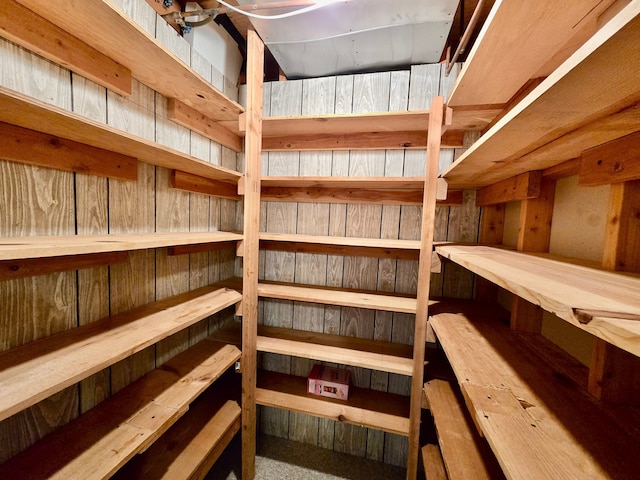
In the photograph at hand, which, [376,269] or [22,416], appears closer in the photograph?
[22,416]

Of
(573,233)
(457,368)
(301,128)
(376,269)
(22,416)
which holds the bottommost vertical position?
(22,416)

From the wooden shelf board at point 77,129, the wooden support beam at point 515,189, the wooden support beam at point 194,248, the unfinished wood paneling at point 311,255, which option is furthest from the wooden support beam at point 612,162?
the wooden support beam at point 194,248

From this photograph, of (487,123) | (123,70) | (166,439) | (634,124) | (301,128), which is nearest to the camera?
(634,124)

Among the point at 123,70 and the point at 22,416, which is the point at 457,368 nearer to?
the point at 22,416

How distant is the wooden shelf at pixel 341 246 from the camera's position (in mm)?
1393

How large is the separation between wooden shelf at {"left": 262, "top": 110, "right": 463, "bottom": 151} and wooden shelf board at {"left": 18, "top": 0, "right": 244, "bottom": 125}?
0.37m

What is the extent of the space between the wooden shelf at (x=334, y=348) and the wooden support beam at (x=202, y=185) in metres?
0.95

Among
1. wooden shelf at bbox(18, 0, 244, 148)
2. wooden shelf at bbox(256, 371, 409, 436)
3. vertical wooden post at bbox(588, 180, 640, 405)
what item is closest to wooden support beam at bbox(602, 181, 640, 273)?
vertical wooden post at bbox(588, 180, 640, 405)

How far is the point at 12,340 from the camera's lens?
2.68ft

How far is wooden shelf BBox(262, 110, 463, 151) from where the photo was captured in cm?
138

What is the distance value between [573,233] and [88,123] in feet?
5.25

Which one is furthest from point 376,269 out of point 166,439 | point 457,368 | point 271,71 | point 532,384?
point 271,71

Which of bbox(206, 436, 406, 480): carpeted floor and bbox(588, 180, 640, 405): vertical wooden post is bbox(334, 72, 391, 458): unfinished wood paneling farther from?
bbox(588, 180, 640, 405): vertical wooden post

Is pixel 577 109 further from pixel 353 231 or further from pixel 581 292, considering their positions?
pixel 353 231
